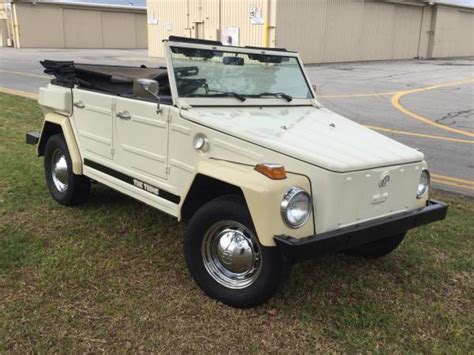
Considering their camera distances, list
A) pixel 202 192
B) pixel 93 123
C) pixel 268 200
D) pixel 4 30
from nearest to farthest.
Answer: pixel 268 200
pixel 202 192
pixel 93 123
pixel 4 30

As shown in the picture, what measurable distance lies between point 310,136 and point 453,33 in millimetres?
41576

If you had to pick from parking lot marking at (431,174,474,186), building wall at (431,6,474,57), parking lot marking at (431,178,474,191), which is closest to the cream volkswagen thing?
parking lot marking at (431,178,474,191)

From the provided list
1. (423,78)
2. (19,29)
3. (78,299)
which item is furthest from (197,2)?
(78,299)

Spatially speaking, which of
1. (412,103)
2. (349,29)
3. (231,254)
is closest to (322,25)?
(349,29)

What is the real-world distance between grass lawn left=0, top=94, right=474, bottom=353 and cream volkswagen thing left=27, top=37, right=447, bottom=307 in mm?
240

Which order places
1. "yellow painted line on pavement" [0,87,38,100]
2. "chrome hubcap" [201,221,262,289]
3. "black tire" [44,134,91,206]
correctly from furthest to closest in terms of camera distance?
"yellow painted line on pavement" [0,87,38,100]
"black tire" [44,134,91,206]
"chrome hubcap" [201,221,262,289]

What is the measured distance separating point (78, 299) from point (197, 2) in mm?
26538

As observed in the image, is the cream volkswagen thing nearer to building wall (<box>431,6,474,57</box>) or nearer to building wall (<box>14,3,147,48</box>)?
building wall (<box>431,6,474,57</box>)

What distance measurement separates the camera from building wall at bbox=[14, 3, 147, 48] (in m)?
41.4

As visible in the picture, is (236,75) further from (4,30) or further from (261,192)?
(4,30)

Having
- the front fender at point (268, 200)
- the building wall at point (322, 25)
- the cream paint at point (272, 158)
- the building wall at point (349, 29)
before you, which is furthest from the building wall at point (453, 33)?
the front fender at point (268, 200)

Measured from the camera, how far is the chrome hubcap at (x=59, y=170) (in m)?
5.29

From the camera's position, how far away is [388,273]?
4145 mm

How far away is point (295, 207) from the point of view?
3.15m
